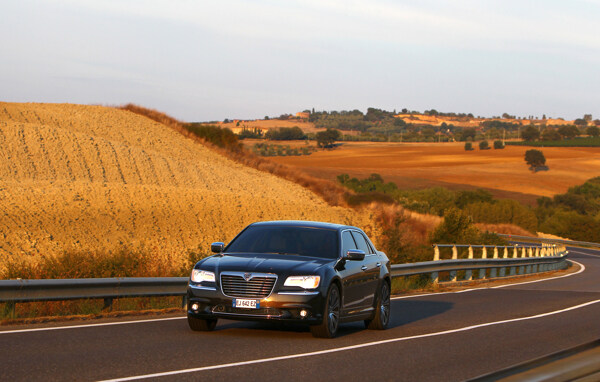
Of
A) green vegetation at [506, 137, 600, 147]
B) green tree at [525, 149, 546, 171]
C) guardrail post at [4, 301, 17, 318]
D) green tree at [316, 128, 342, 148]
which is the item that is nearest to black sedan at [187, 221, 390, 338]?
guardrail post at [4, 301, 17, 318]

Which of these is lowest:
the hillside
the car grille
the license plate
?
the hillside

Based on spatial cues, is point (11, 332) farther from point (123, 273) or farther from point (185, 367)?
point (123, 273)

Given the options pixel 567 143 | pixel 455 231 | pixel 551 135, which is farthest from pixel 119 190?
pixel 551 135

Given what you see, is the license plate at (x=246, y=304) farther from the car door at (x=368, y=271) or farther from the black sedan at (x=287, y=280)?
the car door at (x=368, y=271)

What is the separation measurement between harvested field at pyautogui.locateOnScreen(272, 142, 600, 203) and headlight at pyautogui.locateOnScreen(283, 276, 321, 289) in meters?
97.7

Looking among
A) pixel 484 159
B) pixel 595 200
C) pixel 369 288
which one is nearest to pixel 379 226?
pixel 369 288

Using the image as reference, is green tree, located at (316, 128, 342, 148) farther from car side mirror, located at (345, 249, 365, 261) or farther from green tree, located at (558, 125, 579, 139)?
car side mirror, located at (345, 249, 365, 261)

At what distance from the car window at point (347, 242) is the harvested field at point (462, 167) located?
95.8 m

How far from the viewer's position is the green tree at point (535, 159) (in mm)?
139663

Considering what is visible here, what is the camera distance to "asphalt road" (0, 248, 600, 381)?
8.48 metres

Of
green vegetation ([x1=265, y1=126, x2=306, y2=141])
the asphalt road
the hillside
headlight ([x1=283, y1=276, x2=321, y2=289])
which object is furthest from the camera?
green vegetation ([x1=265, y1=126, x2=306, y2=141])

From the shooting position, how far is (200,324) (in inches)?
449

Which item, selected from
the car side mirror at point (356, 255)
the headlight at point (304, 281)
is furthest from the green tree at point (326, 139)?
the headlight at point (304, 281)

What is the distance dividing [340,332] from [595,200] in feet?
386
